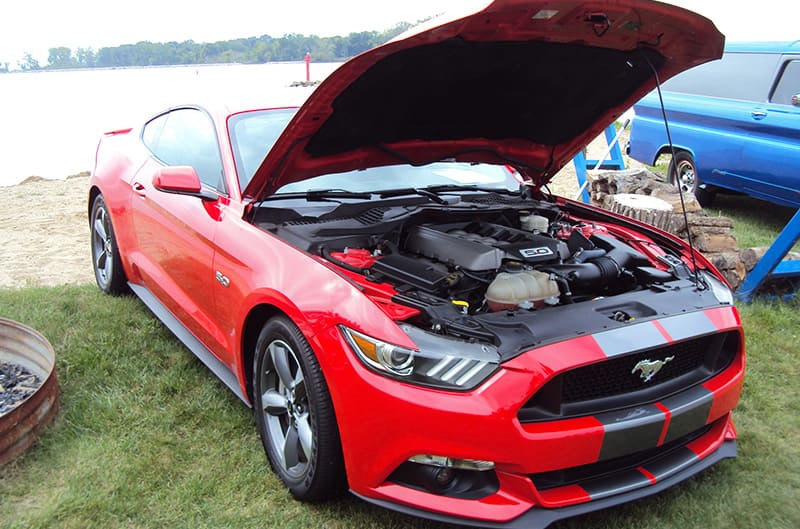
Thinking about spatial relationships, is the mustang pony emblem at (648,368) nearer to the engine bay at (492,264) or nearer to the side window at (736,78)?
the engine bay at (492,264)

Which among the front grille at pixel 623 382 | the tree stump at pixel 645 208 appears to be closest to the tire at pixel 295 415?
the front grille at pixel 623 382

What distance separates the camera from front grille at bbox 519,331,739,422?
208cm

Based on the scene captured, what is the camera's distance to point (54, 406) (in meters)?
2.99

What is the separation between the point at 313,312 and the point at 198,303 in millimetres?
1203

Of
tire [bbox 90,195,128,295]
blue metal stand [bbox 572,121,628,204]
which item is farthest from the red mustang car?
blue metal stand [bbox 572,121,628,204]

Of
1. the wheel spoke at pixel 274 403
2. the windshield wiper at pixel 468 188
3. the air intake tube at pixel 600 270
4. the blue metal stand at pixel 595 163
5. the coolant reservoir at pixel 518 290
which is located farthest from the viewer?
the blue metal stand at pixel 595 163

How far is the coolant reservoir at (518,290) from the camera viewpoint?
2.47 meters

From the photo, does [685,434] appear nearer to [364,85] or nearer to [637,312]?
[637,312]

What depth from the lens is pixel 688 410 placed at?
7.42 feet

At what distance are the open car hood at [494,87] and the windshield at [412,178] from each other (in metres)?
0.07

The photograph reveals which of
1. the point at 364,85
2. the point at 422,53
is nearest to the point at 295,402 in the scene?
the point at 364,85

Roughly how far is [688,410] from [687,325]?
315mm

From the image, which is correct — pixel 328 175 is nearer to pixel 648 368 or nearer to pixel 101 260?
pixel 648 368

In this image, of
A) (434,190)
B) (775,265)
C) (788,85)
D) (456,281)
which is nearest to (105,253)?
(434,190)
